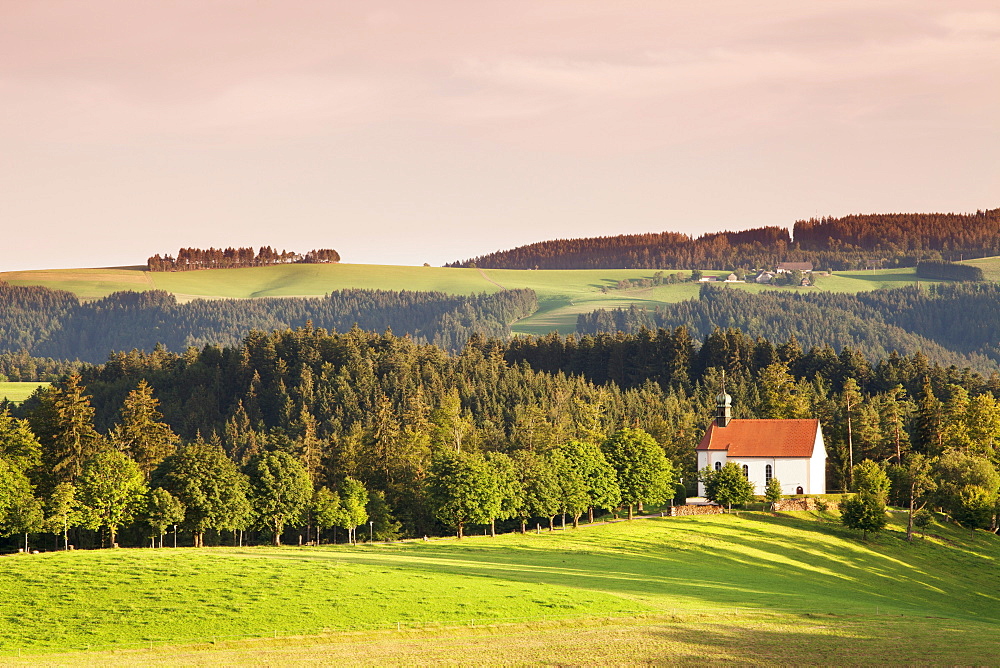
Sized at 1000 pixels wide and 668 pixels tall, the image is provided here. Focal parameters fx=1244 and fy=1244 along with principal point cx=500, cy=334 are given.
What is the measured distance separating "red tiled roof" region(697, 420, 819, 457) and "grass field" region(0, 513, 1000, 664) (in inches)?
1459

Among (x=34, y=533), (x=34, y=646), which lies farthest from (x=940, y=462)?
(x=34, y=646)

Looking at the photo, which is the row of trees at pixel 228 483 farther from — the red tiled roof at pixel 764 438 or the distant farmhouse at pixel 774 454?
the red tiled roof at pixel 764 438

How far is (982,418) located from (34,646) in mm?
116763

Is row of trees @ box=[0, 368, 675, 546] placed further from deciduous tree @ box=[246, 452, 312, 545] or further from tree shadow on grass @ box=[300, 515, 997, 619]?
tree shadow on grass @ box=[300, 515, 997, 619]

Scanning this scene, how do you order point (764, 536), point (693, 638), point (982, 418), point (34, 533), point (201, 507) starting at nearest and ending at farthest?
point (693, 638) < point (34, 533) < point (201, 507) < point (764, 536) < point (982, 418)

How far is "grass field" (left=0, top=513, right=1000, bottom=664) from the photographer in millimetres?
58844

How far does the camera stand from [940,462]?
129 meters

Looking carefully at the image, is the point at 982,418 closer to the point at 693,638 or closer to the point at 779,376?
the point at 779,376

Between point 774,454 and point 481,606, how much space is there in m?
76.4

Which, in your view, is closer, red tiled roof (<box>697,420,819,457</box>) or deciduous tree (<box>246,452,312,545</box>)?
deciduous tree (<box>246,452,312,545</box>)

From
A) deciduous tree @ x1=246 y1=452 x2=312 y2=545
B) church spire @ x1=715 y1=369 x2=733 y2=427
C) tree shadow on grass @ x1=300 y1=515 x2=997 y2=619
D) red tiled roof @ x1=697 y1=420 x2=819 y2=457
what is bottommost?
tree shadow on grass @ x1=300 y1=515 x2=997 y2=619

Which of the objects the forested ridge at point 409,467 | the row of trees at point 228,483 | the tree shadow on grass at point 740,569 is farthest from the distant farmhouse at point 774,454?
the tree shadow on grass at point 740,569

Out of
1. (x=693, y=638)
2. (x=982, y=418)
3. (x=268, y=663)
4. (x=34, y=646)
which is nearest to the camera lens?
(x=268, y=663)

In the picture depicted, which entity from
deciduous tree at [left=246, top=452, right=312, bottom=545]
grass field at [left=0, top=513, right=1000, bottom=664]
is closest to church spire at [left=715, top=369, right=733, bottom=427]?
grass field at [left=0, top=513, right=1000, bottom=664]
